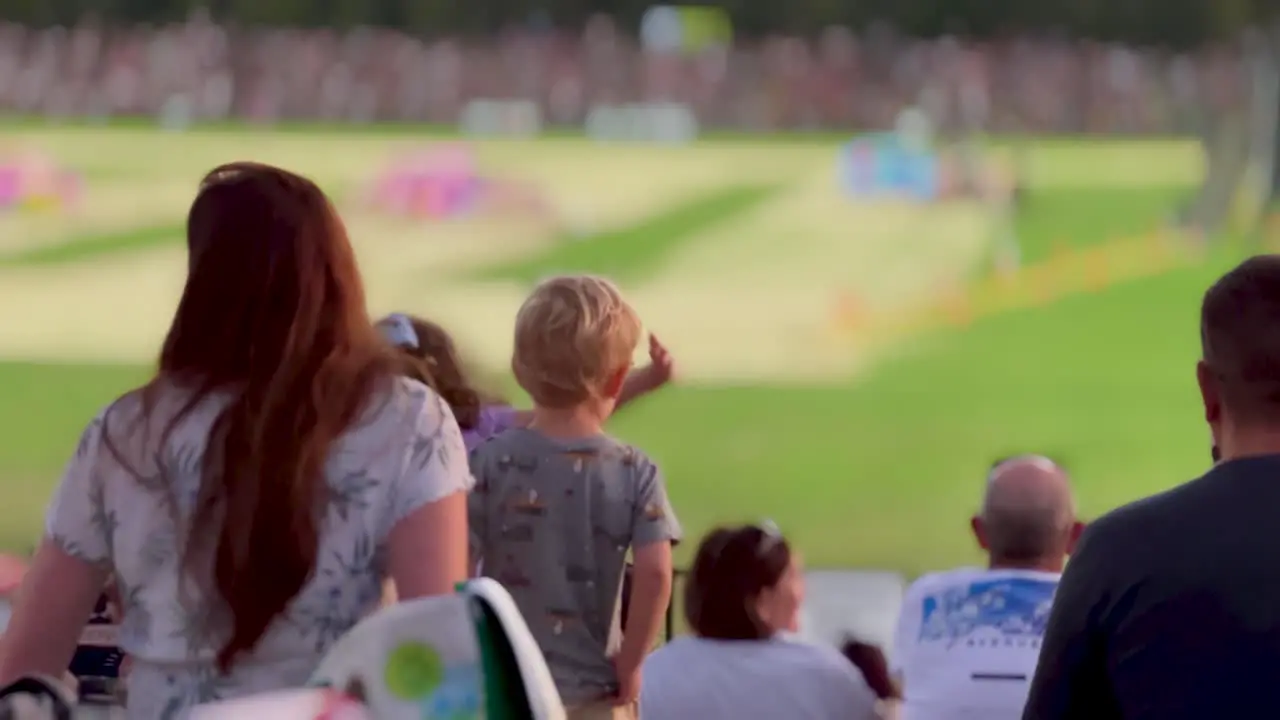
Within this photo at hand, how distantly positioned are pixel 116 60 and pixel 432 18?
4.20 feet

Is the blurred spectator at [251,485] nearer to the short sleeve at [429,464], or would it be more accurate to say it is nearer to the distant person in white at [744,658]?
the short sleeve at [429,464]

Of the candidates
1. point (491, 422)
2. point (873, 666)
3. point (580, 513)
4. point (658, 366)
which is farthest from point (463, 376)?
point (873, 666)

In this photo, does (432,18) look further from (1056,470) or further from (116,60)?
(1056,470)

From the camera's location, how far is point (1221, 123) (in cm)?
827

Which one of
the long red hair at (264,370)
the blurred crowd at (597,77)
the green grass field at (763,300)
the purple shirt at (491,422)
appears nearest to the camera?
the long red hair at (264,370)

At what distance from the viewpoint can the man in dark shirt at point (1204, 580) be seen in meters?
1.51

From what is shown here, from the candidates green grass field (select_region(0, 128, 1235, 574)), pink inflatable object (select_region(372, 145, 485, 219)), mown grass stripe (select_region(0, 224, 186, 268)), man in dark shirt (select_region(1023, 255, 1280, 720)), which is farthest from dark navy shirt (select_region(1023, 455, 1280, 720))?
mown grass stripe (select_region(0, 224, 186, 268))

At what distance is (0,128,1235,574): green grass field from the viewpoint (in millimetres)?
8133

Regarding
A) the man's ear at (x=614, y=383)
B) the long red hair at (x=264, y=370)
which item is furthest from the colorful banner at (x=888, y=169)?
the long red hair at (x=264, y=370)

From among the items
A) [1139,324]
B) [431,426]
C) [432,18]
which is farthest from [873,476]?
[431,426]

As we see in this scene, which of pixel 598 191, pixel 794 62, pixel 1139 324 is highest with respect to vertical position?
pixel 794 62

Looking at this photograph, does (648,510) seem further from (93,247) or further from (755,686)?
(93,247)

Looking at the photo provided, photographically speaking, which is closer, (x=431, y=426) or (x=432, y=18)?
(x=431, y=426)

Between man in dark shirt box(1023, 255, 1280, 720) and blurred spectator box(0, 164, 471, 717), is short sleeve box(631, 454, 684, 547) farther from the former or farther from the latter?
man in dark shirt box(1023, 255, 1280, 720)
